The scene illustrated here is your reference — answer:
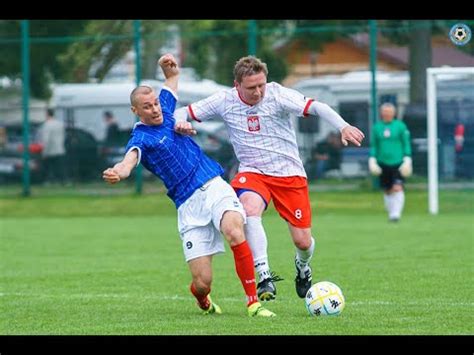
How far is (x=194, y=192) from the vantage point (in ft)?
30.9

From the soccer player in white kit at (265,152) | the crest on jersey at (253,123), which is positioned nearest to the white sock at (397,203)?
the soccer player in white kit at (265,152)

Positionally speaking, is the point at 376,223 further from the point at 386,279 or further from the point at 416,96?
the point at 386,279

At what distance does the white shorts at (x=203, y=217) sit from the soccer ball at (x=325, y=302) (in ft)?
2.72

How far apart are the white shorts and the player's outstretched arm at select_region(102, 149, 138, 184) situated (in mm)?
596

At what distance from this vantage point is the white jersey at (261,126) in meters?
10.00

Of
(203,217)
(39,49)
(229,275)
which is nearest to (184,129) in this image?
(203,217)

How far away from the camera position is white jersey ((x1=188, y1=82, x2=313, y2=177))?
9998 millimetres

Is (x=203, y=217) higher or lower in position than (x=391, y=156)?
lower

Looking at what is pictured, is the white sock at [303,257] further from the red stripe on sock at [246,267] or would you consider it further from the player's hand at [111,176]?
the player's hand at [111,176]

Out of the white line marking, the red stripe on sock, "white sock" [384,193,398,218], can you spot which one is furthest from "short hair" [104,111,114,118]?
the red stripe on sock

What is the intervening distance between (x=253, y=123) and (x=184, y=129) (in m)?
0.91

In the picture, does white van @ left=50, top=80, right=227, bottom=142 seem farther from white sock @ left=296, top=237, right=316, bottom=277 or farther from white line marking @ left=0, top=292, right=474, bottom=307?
white sock @ left=296, top=237, right=316, bottom=277

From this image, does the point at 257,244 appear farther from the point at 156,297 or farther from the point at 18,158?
the point at 18,158

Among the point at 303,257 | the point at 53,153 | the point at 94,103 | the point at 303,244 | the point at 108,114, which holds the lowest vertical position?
the point at 303,257
